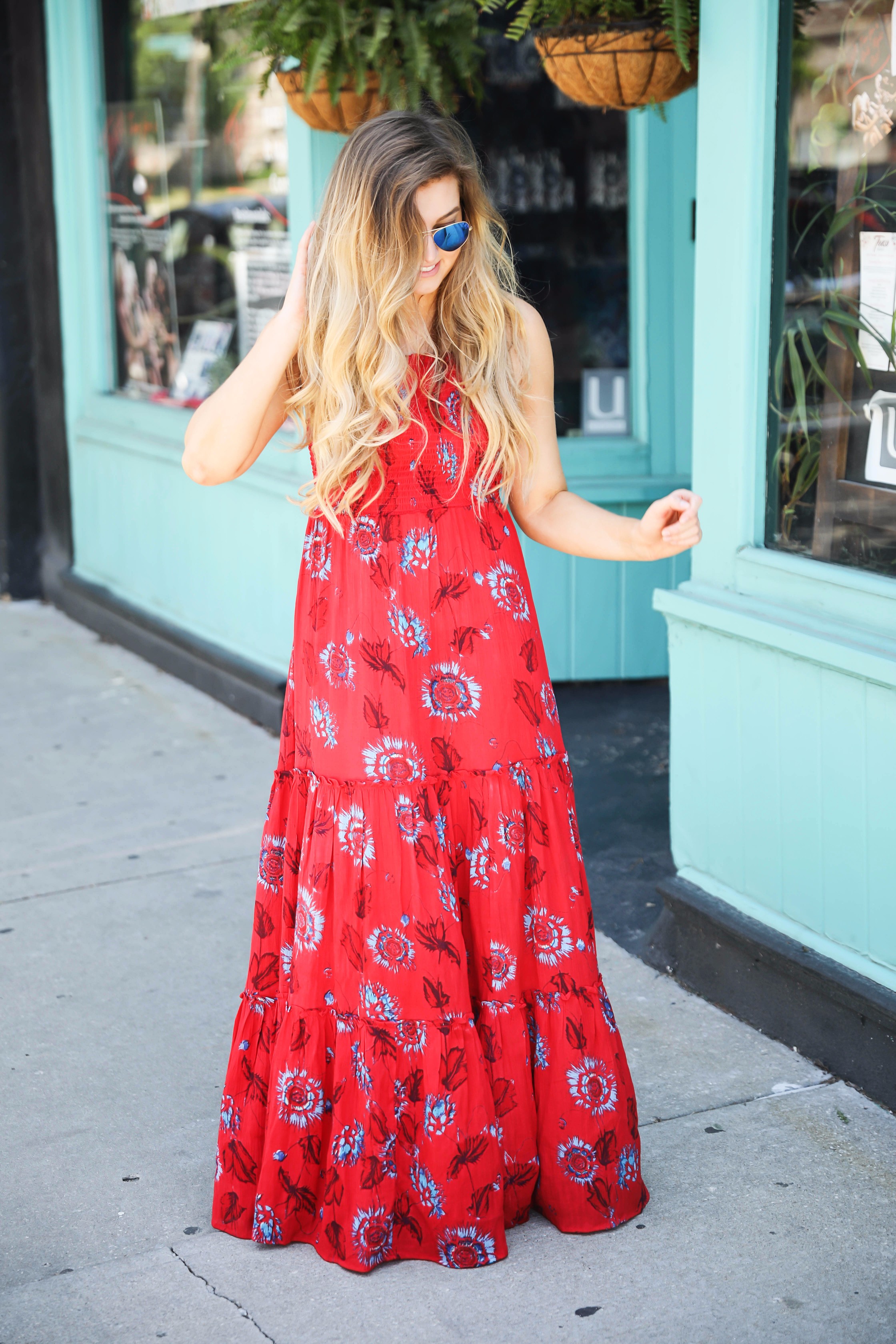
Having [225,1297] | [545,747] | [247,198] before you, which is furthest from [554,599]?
[225,1297]

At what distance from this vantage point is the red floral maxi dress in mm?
2406

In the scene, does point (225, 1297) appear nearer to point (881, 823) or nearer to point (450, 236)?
point (881, 823)

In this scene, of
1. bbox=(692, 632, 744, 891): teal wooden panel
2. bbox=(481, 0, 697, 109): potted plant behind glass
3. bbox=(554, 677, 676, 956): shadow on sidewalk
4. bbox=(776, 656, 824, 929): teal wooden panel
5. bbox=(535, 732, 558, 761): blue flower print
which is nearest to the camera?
bbox=(535, 732, 558, 761): blue flower print

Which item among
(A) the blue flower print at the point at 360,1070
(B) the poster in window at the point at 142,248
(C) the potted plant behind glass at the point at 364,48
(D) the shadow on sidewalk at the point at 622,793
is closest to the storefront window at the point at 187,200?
(B) the poster in window at the point at 142,248

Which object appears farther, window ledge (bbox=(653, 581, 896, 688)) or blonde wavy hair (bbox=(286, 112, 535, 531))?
window ledge (bbox=(653, 581, 896, 688))

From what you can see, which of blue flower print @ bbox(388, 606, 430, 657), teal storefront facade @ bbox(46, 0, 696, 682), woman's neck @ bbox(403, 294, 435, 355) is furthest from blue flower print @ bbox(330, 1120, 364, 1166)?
teal storefront facade @ bbox(46, 0, 696, 682)

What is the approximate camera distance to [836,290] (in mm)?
3102

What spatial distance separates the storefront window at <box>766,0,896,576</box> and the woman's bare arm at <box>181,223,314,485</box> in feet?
4.16

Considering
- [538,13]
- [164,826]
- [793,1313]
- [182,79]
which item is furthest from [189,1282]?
[182,79]

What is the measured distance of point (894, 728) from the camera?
2848 mm

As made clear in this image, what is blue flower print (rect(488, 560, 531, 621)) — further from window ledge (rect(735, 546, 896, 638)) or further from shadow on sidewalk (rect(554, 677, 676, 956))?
shadow on sidewalk (rect(554, 677, 676, 956))

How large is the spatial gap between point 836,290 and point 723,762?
3.46 feet

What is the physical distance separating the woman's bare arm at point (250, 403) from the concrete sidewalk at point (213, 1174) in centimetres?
135

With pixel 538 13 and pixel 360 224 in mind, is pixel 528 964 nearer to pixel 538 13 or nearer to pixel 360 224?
pixel 360 224
